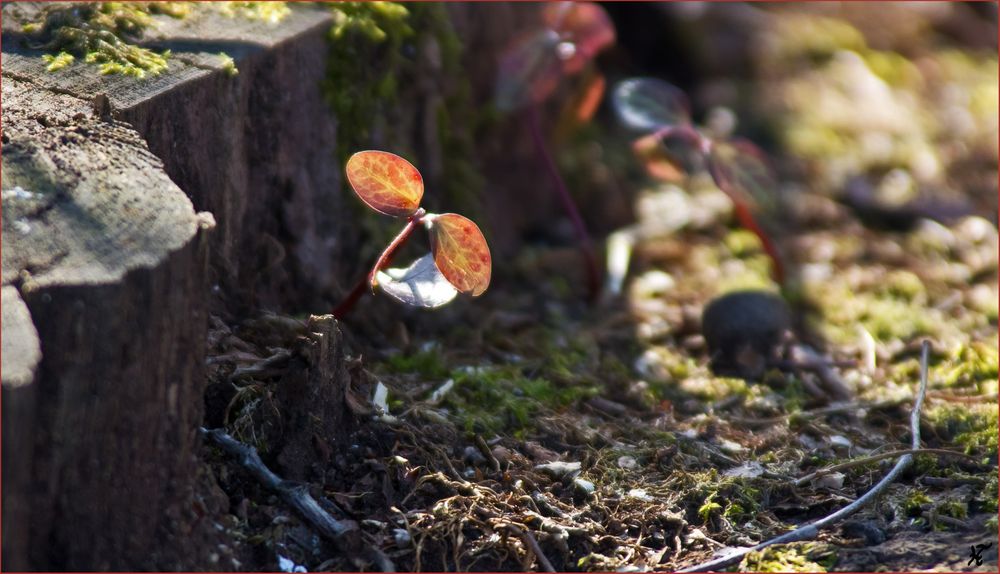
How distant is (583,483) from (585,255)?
127 cm

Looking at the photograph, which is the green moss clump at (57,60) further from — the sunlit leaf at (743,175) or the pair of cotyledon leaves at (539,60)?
the sunlit leaf at (743,175)

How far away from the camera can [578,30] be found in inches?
121

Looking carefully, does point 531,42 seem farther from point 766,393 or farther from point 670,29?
point 670,29

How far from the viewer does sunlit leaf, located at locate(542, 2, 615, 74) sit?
304 cm

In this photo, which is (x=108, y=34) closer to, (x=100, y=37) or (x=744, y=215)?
(x=100, y=37)

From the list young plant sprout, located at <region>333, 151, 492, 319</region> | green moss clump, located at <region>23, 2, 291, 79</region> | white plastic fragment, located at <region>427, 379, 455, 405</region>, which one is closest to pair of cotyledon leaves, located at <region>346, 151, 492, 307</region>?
young plant sprout, located at <region>333, 151, 492, 319</region>

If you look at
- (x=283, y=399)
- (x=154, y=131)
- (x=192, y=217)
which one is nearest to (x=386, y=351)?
(x=283, y=399)

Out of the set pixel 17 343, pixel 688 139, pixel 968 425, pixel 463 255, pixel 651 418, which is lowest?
pixel 651 418

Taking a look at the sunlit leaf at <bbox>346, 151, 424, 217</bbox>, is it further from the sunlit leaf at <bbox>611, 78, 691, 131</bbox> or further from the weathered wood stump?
the sunlit leaf at <bbox>611, 78, 691, 131</bbox>

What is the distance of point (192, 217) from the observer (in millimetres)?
1573

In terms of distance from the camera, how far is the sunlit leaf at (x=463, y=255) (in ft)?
6.46

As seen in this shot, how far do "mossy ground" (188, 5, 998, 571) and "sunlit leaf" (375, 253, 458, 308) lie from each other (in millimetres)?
203

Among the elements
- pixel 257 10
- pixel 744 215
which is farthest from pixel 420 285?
pixel 744 215

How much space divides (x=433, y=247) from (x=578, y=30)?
1.39 meters
